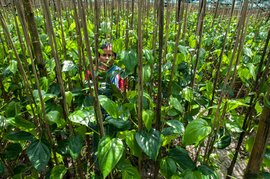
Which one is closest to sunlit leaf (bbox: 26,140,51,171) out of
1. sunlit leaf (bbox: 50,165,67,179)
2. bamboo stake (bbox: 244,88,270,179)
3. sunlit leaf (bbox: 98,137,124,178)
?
sunlit leaf (bbox: 50,165,67,179)

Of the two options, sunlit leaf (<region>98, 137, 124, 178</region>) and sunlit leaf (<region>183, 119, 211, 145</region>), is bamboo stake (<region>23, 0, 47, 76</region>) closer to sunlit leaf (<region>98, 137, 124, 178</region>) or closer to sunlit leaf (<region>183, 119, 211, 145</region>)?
sunlit leaf (<region>98, 137, 124, 178</region>)

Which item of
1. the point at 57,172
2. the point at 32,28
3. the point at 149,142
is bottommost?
the point at 57,172

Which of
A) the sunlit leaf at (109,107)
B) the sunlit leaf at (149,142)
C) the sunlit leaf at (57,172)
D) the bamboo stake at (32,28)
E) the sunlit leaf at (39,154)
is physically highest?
the bamboo stake at (32,28)

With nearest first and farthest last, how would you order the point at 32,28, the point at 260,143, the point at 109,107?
1. the point at 260,143
2. the point at 109,107
3. the point at 32,28

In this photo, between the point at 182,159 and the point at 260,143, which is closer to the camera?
the point at 260,143

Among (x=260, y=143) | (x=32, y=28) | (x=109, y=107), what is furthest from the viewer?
(x=32, y=28)

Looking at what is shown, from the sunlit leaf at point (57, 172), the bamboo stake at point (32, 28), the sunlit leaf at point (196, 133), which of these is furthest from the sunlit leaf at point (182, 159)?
the bamboo stake at point (32, 28)

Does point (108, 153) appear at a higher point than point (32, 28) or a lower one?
lower

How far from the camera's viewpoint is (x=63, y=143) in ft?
2.87

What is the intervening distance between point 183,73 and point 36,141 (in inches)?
33.0

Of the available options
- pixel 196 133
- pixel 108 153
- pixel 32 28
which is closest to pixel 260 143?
pixel 196 133

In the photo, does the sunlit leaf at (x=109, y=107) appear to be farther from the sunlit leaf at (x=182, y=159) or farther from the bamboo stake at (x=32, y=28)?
the bamboo stake at (x=32, y=28)

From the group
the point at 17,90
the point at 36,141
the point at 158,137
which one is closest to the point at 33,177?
the point at 36,141

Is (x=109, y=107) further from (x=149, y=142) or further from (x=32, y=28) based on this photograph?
(x=32, y=28)
